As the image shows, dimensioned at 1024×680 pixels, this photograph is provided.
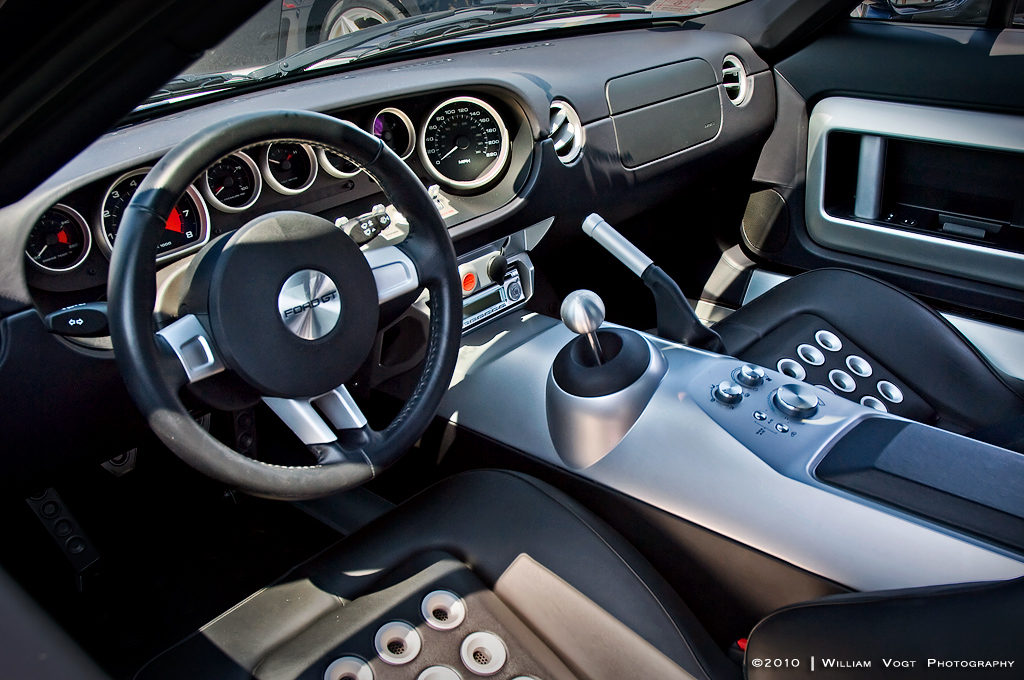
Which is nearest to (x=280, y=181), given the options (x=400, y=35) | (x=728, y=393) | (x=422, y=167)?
(x=422, y=167)

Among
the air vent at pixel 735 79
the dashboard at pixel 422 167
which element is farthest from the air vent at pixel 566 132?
the air vent at pixel 735 79

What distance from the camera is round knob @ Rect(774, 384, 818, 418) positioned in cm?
118

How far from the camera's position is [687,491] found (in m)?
1.13

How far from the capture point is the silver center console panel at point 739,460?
97cm

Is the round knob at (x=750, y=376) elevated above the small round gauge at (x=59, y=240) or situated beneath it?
situated beneath

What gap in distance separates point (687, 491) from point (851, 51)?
158cm

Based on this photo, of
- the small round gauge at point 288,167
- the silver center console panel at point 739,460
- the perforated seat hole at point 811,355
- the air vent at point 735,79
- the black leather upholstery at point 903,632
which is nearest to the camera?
the black leather upholstery at point 903,632

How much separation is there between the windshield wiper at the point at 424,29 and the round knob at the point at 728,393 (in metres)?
1.06

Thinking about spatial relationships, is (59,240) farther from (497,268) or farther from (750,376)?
(750,376)

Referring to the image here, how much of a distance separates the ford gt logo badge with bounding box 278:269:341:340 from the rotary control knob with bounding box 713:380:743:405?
2.02 feet

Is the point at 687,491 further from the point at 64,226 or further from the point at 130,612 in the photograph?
the point at 130,612

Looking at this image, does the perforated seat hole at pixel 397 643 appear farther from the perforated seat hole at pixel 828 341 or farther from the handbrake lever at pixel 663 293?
the perforated seat hole at pixel 828 341

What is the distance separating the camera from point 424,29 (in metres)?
1.81

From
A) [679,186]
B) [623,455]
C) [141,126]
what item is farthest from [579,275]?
[141,126]
